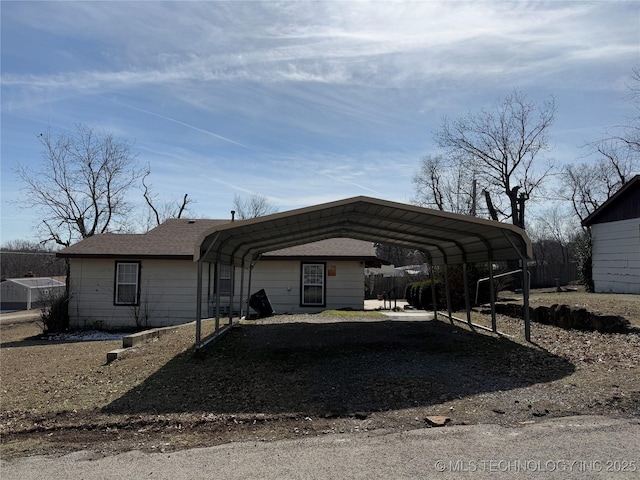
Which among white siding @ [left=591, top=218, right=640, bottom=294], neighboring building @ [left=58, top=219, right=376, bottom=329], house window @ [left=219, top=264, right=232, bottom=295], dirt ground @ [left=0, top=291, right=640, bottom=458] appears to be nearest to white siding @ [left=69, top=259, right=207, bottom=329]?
neighboring building @ [left=58, top=219, right=376, bottom=329]

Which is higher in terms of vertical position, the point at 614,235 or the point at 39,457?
the point at 614,235

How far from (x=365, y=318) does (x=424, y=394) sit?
785 cm

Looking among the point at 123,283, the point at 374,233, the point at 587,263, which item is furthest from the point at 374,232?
the point at 587,263

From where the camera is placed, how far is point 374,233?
13.1 metres

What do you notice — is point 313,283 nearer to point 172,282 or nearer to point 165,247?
point 172,282

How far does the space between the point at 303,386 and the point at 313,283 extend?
10.7 metres

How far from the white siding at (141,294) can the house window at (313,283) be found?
3.59 meters

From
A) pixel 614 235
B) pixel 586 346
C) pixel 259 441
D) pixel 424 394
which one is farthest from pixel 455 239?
pixel 614 235

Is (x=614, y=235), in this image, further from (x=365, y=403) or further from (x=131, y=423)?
(x=131, y=423)

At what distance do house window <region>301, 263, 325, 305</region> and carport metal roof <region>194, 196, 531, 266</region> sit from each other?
3380 mm

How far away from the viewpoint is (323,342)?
9672 mm

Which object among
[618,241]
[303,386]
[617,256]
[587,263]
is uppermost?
[618,241]

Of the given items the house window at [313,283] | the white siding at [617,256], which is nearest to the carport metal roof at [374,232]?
the house window at [313,283]

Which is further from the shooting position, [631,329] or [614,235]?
[614,235]
